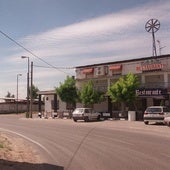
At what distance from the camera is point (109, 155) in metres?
15.5

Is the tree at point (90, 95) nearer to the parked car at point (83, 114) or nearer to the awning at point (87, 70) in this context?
the awning at point (87, 70)

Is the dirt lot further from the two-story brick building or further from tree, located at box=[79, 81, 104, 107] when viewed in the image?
tree, located at box=[79, 81, 104, 107]

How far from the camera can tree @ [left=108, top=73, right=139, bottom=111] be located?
46.0 m

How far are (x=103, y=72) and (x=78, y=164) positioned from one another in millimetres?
42167


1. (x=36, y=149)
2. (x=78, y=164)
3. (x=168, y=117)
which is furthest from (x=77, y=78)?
(x=78, y=164)

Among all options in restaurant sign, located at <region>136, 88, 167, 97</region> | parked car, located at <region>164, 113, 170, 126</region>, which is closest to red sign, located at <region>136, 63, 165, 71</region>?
restaurant sign, located at <region>136, 88, 167, 97</region>

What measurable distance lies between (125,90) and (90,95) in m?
7.37

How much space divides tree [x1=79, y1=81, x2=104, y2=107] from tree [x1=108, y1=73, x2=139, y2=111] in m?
5.00

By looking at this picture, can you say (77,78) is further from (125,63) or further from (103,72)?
(125,63)

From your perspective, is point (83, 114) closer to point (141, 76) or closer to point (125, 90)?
point (125, 90)

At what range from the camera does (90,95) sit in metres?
51.9

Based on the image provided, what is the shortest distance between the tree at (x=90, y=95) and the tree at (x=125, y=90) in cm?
500

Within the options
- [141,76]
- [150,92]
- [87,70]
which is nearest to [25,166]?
[150,92]

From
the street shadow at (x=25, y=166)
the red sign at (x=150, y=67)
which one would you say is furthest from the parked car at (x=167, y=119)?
the street shadow at (x=25, y=166)
